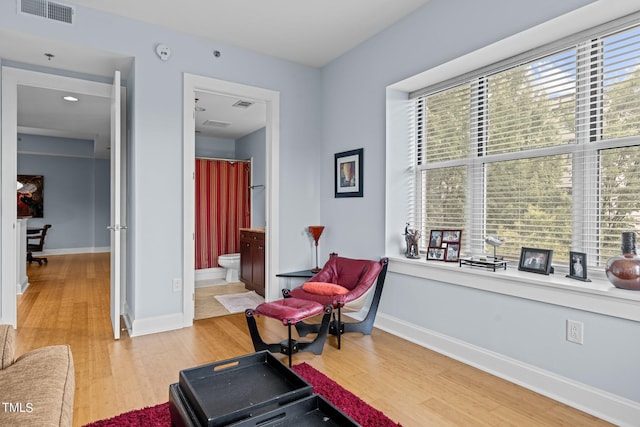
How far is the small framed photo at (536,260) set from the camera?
2.38 metres

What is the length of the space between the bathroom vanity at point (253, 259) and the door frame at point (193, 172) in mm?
585

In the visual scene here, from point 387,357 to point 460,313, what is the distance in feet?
2.07

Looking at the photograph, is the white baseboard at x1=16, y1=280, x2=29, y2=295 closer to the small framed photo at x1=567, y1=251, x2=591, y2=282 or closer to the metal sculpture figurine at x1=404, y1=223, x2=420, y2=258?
the metal sculpture figurine at x1=404, y1=223, x2=420, y2=258

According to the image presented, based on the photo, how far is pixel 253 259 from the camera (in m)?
4.87

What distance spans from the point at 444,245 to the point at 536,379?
3.68 ft

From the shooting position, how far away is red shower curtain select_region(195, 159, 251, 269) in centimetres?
600

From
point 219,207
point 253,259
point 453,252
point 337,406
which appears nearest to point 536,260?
point 453,252

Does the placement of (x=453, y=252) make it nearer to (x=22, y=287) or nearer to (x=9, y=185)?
(x=9, y=185)

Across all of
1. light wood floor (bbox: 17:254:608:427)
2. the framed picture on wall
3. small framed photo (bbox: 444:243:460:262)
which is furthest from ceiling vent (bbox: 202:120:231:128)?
the framed picture on wall

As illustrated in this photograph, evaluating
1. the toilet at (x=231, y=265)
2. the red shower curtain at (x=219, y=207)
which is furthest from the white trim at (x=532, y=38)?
the red shower curtain at (x=219, y=207)

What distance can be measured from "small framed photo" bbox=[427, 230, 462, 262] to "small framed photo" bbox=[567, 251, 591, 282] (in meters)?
0.81

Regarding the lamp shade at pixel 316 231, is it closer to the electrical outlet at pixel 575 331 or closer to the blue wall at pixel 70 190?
the electrical outlet at pixel 575 331

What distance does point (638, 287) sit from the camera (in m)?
1.92

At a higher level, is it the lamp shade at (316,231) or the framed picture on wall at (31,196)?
the framed picture on wall at (31,196)
